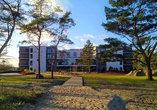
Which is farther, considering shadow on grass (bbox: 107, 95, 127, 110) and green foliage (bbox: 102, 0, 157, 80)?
green foliage (bbox: 102, 0, 157, 80)

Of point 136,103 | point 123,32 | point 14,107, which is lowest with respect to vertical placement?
point 136,103

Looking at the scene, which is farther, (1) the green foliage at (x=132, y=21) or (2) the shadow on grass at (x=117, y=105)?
(1) the green foliage at (x=132, y=21)

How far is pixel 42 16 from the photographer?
16.7 meters

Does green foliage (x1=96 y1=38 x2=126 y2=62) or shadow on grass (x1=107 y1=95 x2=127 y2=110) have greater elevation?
green foliage (x1=96 y1=38 x2=126 y2=62)

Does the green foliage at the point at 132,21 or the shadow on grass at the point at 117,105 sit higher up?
the green foliage at the point at 132,21

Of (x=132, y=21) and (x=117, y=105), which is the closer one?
(x=117, y=105)

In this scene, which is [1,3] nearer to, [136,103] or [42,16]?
[42,16]

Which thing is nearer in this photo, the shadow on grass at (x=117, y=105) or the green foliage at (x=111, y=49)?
the shadow on grass at (x=117, y=105)

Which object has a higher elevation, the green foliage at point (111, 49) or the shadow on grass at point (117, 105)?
the green foliage at point (111, 49)

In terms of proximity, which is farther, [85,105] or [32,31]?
[32,31]

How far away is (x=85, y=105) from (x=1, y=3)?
7625 mm

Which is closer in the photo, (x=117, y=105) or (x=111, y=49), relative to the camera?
(x=117, y=105)

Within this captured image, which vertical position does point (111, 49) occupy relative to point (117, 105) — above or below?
above

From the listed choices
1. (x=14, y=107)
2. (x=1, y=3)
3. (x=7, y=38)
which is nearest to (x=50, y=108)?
(x=14, y=107)
